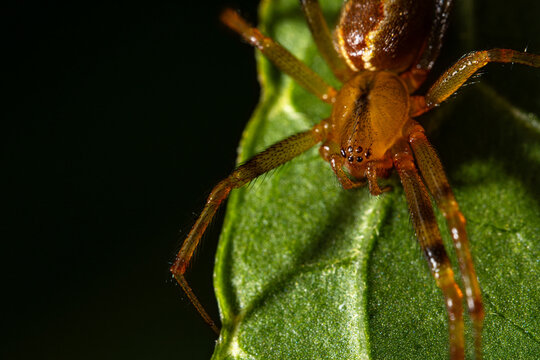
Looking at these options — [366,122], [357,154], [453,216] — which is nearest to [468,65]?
[366,122]

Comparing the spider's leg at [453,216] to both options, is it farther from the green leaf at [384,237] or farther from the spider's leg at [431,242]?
the green leaf at [384,237]

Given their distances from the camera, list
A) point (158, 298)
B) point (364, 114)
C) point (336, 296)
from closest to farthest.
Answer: point (336, 296) < point (364, 114) < point (158, 298)

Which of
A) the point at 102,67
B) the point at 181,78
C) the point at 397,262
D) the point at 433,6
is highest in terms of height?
the point at 102,67

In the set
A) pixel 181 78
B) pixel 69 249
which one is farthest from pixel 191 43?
pixel 69 249

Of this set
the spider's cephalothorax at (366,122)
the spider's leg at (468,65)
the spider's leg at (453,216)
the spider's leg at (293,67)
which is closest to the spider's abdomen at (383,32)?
the spider's cephalothorax at (366,122)

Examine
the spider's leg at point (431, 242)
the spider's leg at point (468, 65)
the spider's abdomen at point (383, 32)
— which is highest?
the spider's abdomen at point (383, 32)

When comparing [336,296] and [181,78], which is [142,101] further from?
[336,296]
